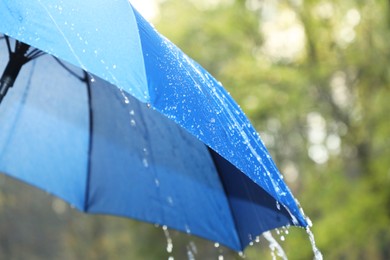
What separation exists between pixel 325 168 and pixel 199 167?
288 inches

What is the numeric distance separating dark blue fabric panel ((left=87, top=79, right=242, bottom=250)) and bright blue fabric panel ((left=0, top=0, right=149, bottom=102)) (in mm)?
1184

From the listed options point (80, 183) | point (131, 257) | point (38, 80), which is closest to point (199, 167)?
point (80, 183)

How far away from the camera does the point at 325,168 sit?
10.1 metres

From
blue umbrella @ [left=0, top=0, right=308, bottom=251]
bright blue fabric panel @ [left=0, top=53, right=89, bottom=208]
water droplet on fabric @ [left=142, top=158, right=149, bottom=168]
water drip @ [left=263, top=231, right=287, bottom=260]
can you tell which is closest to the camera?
blue umbrella @ [left=0, top=0, right=308, bottom=251]

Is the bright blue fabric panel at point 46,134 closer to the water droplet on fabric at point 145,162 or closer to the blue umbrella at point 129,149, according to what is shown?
the blue umbrella at point 129,149

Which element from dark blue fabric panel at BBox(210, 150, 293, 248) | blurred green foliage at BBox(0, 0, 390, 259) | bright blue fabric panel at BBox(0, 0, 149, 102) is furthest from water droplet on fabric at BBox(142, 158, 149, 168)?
blurred green foliage at BBox(0, 0, 390, 259)

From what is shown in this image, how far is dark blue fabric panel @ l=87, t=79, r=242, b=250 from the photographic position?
128 inches

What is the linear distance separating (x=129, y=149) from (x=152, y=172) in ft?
0.73

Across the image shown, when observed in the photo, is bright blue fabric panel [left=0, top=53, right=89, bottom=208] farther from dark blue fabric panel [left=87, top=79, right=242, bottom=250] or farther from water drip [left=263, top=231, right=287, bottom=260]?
water drip [left=263, top=231, right=287, bottom=260]

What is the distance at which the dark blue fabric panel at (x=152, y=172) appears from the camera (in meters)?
3.24

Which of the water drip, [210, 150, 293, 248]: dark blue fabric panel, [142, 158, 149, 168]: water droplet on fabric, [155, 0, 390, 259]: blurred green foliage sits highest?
[155, 0, 390, 259]: blurred green foliage

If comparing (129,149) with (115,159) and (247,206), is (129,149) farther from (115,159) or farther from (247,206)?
(247,206)

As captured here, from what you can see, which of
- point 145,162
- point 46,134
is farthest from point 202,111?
point 46,134

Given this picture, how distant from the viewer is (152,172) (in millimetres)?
3377
